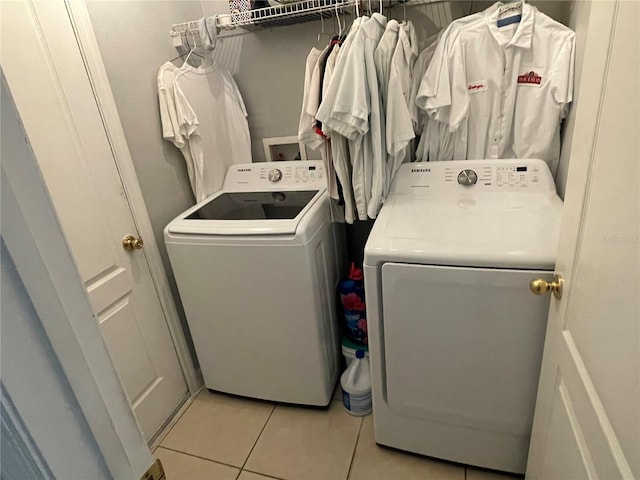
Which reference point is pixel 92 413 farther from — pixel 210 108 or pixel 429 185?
pixel 210 108

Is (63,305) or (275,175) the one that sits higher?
(63,305)

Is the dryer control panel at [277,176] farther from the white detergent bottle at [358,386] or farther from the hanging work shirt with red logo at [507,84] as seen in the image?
the white detergent bottle at [358,386]

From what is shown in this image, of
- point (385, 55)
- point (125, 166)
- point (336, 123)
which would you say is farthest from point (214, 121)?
point (385, 55)

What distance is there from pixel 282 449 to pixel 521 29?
77.6 inches

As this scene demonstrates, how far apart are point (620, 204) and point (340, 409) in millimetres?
1574

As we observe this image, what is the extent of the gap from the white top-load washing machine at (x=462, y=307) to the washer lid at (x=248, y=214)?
39 cm

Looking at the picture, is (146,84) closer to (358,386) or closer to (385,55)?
(385,55)

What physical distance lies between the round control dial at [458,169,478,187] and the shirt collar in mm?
489

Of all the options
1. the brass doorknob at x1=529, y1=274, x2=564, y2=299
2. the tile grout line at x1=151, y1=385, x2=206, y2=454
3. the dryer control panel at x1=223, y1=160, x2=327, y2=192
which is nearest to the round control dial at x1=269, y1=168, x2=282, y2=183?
the dryer control panel at x1=223, y1=160, x2=327, y2=192

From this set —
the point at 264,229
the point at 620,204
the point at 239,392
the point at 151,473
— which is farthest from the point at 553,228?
the point at 239,392

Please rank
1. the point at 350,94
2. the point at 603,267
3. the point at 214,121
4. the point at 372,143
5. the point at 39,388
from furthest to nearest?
the point at 214,121 < the point at 372,143 < the point at 350,94 < the point at 603,267 < the point at 39,388

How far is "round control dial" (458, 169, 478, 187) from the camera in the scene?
1.51 m

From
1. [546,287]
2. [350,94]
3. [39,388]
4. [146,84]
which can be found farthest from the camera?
[146,84]

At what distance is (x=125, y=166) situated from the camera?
5.04ft
